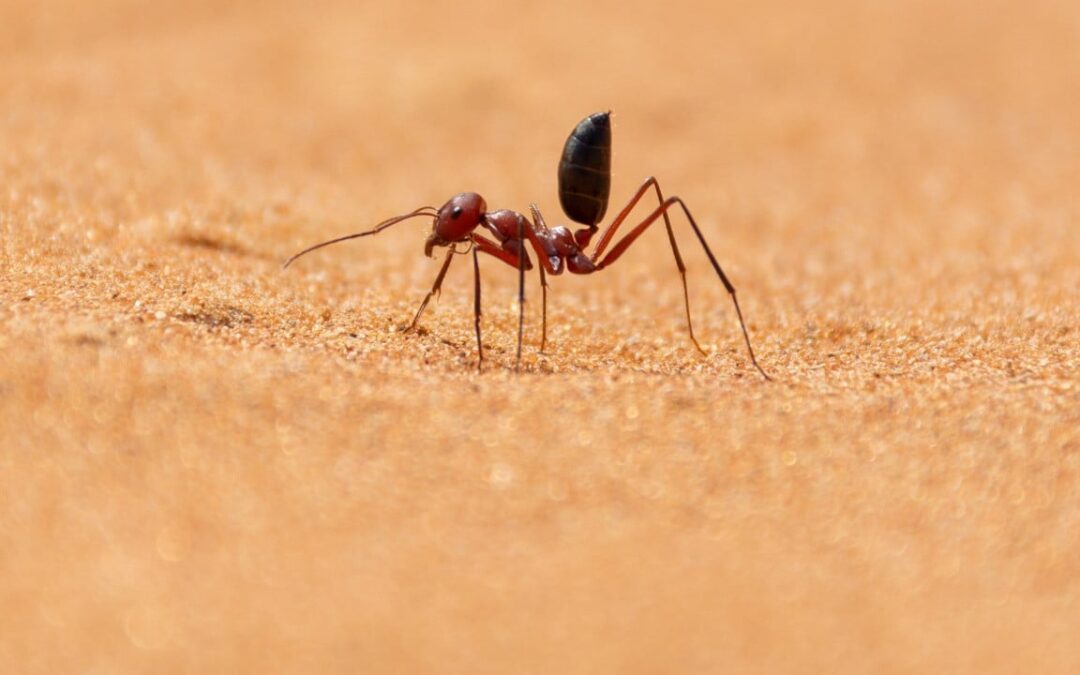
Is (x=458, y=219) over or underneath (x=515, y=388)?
over

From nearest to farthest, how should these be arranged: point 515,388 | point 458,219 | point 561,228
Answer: point 515,388 → point 458,219 → point 561,228

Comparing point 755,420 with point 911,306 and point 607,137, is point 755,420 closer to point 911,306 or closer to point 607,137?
point 607,137

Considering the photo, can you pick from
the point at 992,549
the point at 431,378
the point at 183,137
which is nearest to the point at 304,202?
the point at 183,137

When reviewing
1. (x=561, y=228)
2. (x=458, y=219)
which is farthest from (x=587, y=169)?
(x=458, y=219)

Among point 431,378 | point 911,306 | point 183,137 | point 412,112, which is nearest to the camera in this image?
point 431,378

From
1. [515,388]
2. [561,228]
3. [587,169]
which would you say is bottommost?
[515,388]

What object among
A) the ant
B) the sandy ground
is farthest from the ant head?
the sandy ground

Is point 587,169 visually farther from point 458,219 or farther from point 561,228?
point 458,219
